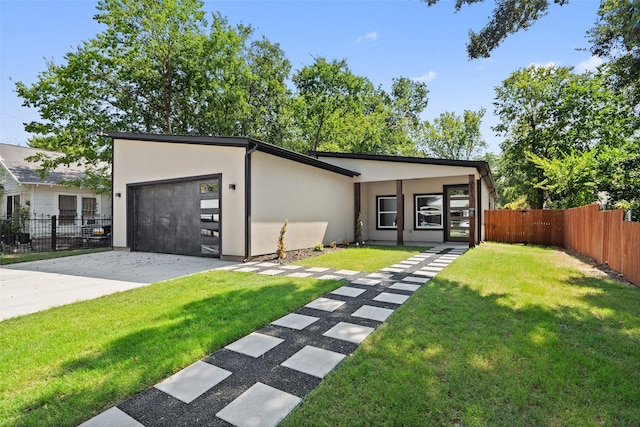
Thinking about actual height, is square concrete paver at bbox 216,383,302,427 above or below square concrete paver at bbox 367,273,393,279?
below

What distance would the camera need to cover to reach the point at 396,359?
2631mm

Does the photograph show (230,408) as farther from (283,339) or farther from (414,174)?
(414,174)

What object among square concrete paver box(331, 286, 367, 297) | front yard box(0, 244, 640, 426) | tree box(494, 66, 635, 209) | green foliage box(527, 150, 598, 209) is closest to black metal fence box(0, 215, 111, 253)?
front yard box(0, 244, 640, 426)

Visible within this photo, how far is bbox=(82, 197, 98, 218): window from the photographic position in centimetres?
1593

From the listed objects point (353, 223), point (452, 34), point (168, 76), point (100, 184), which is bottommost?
point (353, 223)

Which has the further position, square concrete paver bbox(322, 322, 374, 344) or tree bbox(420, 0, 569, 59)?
tree bbox(420, 0, 569, 59)

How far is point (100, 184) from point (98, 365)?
15.8m

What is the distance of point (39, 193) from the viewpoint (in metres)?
14.5

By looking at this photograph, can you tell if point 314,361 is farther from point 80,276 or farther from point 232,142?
point 232,142

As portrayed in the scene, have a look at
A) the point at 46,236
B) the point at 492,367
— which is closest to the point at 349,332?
the point at 492,367

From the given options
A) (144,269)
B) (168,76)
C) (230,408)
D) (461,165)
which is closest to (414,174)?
(461,165)

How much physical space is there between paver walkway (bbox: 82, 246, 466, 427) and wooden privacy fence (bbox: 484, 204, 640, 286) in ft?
15.7

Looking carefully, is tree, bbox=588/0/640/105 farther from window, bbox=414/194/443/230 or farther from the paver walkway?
window, bbox=414/194/443/230

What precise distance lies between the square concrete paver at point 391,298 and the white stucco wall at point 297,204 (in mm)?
4325
